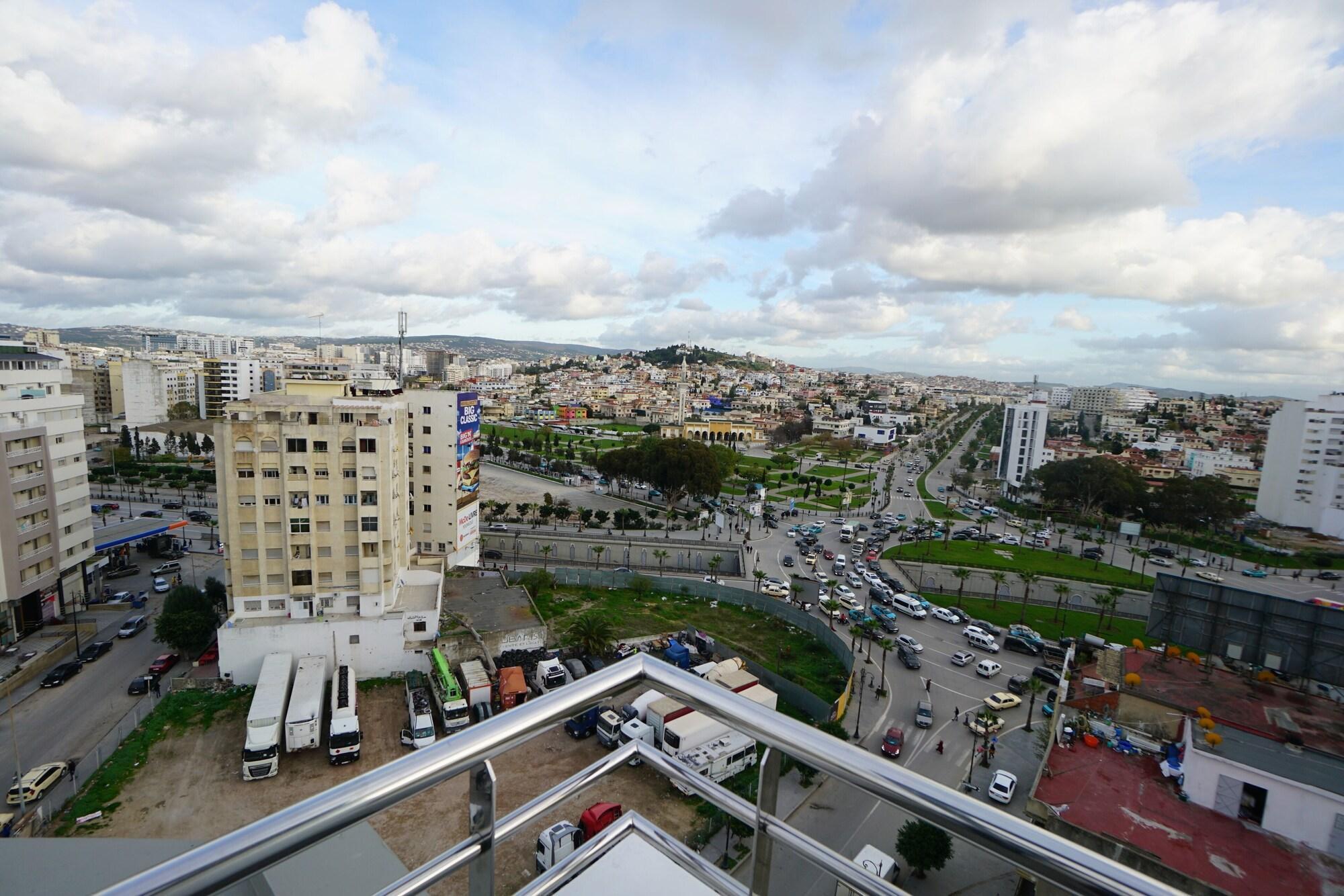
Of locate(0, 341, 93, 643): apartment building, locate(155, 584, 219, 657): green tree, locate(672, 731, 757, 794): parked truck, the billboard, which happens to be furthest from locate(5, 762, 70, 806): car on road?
the billboard

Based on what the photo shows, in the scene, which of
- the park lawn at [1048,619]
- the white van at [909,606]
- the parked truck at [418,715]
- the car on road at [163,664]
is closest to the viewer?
the parked truck at [418,715]

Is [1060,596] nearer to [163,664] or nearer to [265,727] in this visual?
[265,727]

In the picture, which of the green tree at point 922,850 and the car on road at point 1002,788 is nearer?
the green tree at point 922,850

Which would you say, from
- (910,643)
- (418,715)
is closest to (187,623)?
(418,715)

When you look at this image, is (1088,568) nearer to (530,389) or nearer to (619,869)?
(619,869)

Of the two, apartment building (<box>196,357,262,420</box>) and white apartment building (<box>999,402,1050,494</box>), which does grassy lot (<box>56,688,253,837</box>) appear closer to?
white apartment building (<box>999,402,1050,494</box>)

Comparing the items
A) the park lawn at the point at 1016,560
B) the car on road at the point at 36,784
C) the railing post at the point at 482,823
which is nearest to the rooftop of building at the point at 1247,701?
the park lawn at the point at 1016,560

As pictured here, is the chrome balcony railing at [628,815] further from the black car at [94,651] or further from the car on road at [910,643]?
the black car at [94,651]

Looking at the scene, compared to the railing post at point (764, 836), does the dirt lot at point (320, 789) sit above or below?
below
